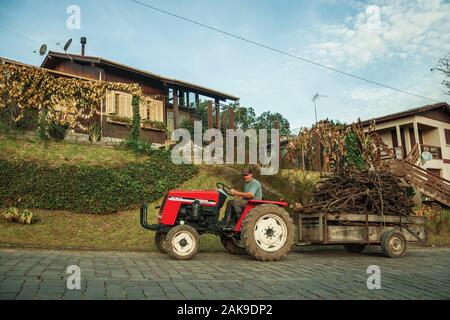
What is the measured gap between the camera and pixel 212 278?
16.9 feet

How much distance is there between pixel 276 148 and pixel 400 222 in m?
9.18

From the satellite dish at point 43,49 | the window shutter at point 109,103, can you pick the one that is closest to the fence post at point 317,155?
the window shutter at point 109,103

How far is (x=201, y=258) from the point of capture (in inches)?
288

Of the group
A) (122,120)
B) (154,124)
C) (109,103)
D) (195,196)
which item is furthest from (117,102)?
(195,196)

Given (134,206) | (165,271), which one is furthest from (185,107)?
(165,271)

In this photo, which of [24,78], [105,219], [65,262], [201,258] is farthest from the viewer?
[24,78]

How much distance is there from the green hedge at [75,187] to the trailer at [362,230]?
5.91 meters

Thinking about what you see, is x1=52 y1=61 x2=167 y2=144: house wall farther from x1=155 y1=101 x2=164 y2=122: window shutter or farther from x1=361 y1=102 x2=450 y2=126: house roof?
x1=361 y1=102 x2=450 y2=126: house roof

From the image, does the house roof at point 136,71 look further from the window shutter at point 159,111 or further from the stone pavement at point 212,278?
the stone pavement at point 212,278

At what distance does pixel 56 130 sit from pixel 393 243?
1276 centimetres

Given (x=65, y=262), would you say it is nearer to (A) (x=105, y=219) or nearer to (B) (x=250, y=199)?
(B) (x=250, y=199)

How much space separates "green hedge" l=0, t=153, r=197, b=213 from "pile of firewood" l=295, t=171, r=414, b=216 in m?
5.86

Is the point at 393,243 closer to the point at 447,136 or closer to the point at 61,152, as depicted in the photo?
the point at 61,152

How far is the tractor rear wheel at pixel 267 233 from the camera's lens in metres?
6.92
